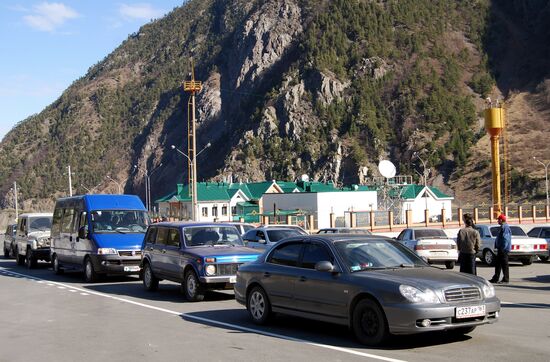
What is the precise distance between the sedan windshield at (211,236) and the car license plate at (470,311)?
802 cm

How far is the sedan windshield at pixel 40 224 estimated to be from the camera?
29.2 meters

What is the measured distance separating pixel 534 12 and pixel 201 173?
7508 centimetres

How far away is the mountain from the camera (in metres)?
123

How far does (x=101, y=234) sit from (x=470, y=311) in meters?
13.4

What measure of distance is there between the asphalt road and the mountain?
90.9 metres

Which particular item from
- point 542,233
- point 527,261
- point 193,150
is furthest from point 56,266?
point 193,150

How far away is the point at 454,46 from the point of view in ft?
492

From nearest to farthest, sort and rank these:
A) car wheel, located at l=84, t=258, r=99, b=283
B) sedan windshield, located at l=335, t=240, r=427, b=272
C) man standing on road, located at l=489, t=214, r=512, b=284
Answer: sedan windshield, located at l=335, t=240, r=427, b=272 → man standing on road, located at l=489, t=214, r=512, b=284 → car wheel, located at l=84, t=258, r=99, b=283

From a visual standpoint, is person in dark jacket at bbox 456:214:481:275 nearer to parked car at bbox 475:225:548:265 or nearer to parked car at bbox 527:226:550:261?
parked car at bbox 475:225:548:265

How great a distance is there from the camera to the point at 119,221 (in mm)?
21859

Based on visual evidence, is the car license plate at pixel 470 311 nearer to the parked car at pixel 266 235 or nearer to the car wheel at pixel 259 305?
the car wheel at pixel 259 305

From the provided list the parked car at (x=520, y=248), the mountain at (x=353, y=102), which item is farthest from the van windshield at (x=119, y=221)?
the mountain at (x=353, y=102)

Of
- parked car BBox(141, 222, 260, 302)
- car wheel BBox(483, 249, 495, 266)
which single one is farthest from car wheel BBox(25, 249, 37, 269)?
car wheel BBox(483, 249, 495, 266)

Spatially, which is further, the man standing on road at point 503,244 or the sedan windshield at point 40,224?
the sedan windshield at point 40,224
